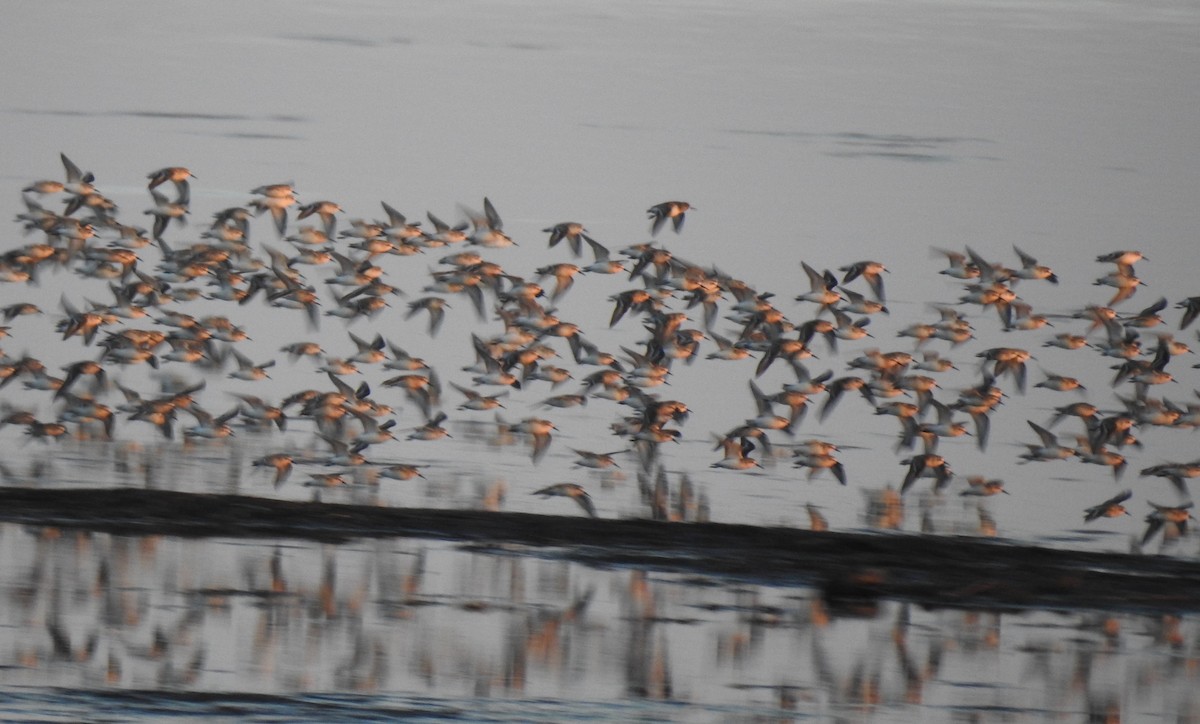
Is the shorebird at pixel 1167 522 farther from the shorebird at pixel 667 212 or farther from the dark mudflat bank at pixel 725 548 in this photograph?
the shorebird at pixel 667 212

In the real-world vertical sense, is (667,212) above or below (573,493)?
above

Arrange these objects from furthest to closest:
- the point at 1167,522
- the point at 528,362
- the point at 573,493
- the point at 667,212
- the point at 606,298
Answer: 1. the point at 606,298
2. the point at 667,212
3. the point at 528,362
4. the point at 1167,522
5. the point at 573,493

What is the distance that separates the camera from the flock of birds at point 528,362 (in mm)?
18781

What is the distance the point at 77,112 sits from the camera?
4050 cm

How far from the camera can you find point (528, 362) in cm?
2094

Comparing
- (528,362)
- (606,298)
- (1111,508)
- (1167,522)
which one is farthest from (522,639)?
(606,298)

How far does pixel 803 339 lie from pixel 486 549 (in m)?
7.83

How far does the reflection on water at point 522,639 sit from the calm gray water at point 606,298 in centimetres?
4

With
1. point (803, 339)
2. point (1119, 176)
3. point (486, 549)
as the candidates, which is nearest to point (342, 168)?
point (1119, 176)

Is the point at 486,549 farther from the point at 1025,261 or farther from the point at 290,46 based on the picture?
the point at 290,46

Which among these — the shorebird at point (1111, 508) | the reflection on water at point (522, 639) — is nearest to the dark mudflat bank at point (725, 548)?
the reflection on water at point (522, 639)

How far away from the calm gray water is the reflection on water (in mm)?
35

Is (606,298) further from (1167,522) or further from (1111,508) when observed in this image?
(1167,522)

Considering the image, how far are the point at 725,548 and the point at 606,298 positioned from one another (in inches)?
444
